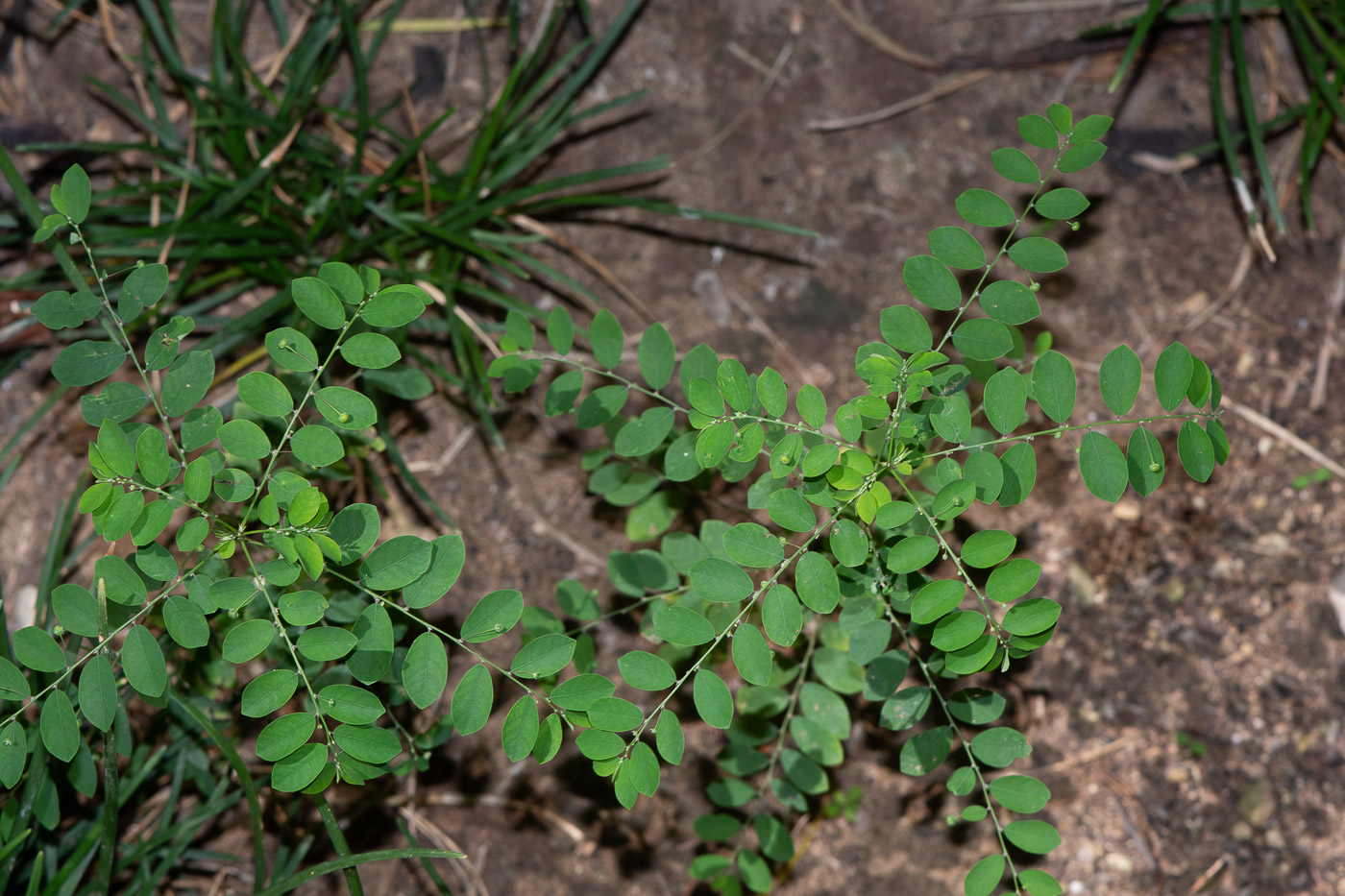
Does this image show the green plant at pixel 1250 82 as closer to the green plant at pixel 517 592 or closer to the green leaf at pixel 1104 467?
the green plant at pixel 517 592

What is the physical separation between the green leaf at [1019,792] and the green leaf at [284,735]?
1.31 metres

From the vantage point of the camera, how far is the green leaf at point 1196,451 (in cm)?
154

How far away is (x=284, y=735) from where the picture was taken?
60.9 inches

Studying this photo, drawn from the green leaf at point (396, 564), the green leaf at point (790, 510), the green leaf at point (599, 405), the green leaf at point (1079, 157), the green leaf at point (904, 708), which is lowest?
the green leaf at point (904, 708)

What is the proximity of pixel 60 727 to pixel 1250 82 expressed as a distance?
3.16m

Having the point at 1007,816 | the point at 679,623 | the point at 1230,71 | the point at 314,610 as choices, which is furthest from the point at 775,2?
the point at 1007,816

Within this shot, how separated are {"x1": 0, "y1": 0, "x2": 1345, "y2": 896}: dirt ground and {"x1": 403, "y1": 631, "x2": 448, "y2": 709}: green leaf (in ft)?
2.68

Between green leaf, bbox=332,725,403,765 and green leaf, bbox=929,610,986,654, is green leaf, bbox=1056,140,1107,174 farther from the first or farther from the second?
green leaf, bbox=332,725,403,765

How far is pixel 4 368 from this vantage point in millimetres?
Result: 2398

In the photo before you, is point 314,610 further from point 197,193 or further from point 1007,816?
point 1007,816

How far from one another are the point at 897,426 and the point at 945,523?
323mm

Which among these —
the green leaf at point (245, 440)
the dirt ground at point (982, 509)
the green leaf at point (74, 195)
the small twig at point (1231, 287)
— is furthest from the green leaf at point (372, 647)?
the small twig at point (1231, 287)

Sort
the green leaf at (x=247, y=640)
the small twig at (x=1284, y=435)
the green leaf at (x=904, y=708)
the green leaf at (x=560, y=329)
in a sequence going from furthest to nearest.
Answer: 1. the small twig at (x=1284, y=435)
2. the green leaf at (x=560, y=329)
3. the green leaf at (x=904, y=708)
4. the green leaf at (x=247, y=640)

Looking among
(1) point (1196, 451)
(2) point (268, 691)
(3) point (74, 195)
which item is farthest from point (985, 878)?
(3) point (74, 195)
